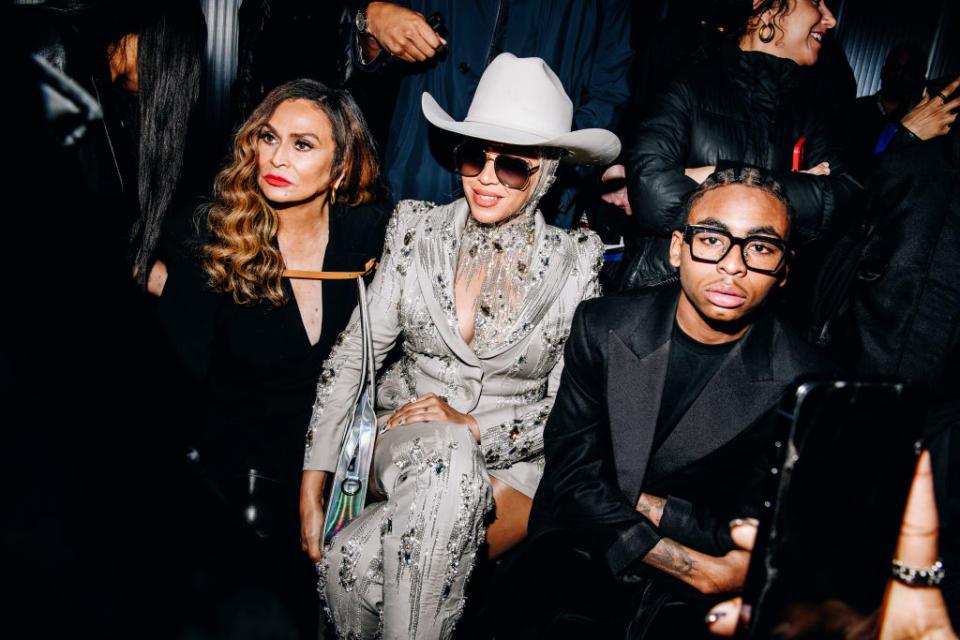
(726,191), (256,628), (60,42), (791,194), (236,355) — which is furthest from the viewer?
(236,355)

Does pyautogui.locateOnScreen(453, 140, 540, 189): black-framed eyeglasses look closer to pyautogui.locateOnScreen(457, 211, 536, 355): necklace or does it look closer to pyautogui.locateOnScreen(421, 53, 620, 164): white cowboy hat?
pyautogui.locateOnScreen(421, 53, 620, 164): white cowboy hat

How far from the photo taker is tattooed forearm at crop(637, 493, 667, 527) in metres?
2.06

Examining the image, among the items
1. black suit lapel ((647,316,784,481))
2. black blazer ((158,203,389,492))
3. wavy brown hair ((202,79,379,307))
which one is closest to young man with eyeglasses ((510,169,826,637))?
black suit lapel ((647,316,784,481))

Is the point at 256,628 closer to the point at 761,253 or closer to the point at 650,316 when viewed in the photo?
the point at 650,316

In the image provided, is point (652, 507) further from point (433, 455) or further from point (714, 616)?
point (433, 455)

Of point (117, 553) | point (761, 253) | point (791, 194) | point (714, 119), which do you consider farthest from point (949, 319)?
point (117, 553)

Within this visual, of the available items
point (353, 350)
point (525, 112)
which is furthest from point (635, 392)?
point (525, 112)

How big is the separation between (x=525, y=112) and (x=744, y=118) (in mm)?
1041

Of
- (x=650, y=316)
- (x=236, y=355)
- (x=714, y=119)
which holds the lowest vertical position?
(x=236, y=355)

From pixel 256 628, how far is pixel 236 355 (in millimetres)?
1789

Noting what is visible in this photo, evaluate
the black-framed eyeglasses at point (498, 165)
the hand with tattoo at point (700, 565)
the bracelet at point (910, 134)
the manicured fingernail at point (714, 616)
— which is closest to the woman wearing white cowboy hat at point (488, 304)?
the black-framed eyeglasses at point (498, 165)

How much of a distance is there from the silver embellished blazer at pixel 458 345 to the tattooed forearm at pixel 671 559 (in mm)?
606

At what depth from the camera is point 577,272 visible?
258cm

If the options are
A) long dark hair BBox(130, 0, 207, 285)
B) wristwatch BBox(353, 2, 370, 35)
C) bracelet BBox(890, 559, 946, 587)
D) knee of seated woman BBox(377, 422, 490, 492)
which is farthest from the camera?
wristwatch BBox(353, 2, 370, 35)
